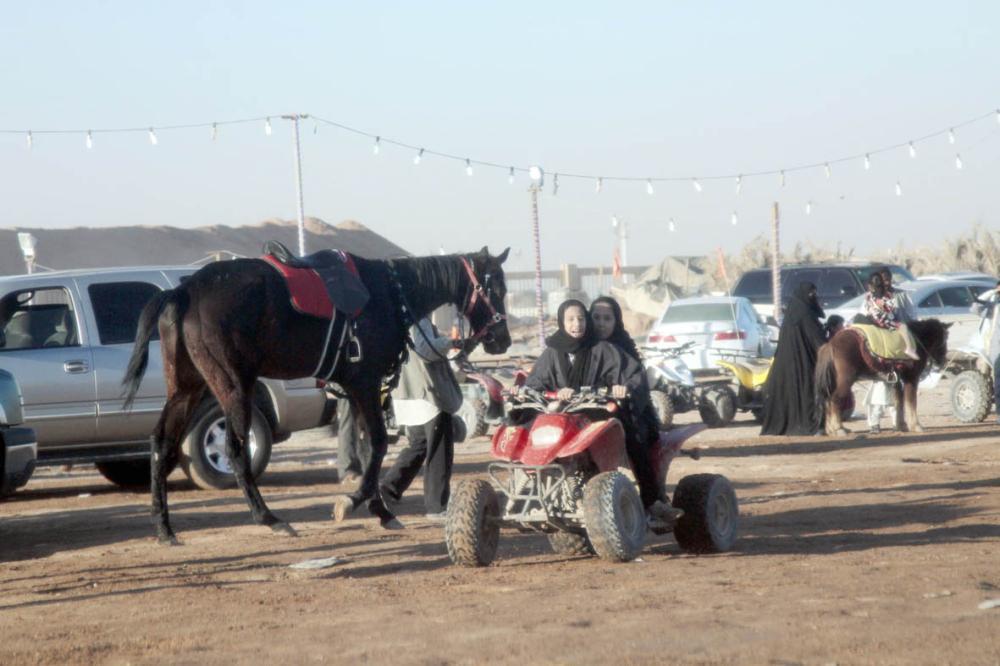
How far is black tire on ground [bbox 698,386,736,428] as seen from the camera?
2094 cm

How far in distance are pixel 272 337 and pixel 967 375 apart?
12235mm

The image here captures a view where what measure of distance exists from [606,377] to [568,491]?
2.39 ft

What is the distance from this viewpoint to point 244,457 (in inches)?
415

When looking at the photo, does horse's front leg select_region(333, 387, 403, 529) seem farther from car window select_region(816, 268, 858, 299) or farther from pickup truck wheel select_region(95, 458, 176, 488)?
car window select_region(816, 268, 858, 299)

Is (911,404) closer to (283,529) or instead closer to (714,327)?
(714,327)

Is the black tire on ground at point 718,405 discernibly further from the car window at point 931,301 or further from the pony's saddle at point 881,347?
the car window at point 931,301

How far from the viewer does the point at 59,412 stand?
1339 centimetres

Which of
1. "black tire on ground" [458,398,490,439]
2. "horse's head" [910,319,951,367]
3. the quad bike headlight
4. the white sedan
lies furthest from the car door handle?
the white sedan

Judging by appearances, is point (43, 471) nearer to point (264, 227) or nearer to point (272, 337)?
point (272, 337)

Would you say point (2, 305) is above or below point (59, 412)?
above

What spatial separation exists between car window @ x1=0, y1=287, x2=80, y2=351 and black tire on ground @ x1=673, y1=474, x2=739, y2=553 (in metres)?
6.65

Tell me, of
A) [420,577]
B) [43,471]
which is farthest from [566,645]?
[43,471]

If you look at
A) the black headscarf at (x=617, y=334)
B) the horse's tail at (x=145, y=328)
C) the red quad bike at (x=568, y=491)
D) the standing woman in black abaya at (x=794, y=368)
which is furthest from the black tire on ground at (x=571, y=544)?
the standing woman in black abaya at (x=794, y=368)

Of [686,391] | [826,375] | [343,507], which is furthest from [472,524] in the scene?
[686,391]
